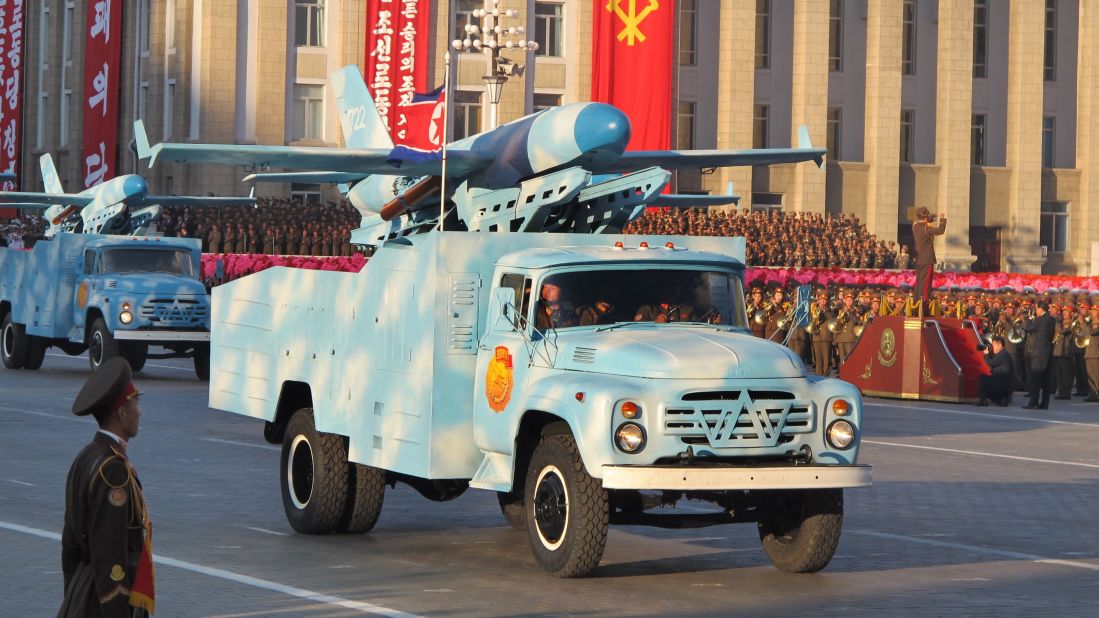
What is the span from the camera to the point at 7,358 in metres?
34.8

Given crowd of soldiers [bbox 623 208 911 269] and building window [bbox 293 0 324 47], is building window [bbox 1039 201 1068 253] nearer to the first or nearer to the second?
crowd of soldiers [bbox 623 208 911 269]

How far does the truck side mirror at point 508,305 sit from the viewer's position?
12562mm

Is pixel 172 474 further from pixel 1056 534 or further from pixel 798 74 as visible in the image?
pixel 798 74


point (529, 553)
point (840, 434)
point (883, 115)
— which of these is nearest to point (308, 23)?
point (883, 115)

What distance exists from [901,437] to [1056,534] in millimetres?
9530

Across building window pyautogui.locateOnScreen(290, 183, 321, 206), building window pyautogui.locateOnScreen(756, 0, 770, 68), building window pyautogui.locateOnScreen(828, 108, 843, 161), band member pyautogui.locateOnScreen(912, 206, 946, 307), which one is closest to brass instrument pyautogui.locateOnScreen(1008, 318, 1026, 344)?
band member pyautogui.locateOnScreen(912, 206, 946, 307)

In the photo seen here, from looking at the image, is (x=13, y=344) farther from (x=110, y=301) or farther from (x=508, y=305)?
(x=508, y=305)

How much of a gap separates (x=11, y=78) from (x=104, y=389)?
236ft

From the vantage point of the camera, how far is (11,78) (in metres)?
75.4

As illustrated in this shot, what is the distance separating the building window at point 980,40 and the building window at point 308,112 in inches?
1058

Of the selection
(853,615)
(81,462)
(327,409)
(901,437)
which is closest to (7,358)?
(901,437)

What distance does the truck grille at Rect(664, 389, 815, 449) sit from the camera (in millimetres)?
11609

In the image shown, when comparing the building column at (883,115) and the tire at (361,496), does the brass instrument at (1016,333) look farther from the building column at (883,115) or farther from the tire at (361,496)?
the building column at (883,115)

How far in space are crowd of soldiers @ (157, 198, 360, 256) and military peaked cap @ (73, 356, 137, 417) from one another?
45117 mm
